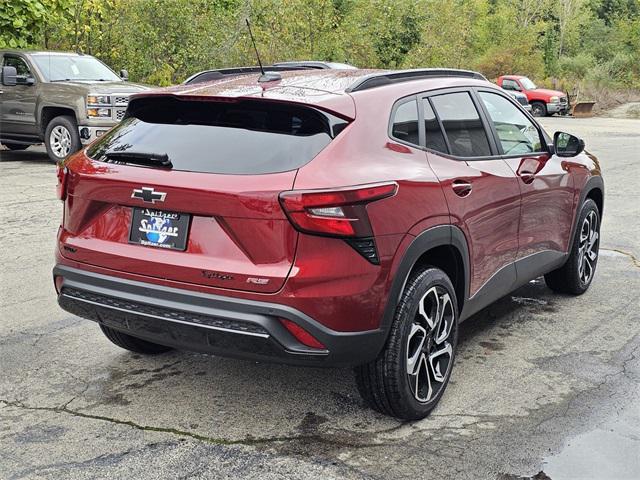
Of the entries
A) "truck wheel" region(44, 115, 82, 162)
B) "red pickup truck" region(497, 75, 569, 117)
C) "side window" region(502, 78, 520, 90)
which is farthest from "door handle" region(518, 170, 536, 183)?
"side window" region(502, 78, 520, 90)

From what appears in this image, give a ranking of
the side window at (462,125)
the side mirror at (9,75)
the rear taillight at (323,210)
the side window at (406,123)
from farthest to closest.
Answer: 1. the side mirror at (9,75)
2. the side window at (462,125)
3. the side window at (406,123)
4. the rear taillight at (323,210)

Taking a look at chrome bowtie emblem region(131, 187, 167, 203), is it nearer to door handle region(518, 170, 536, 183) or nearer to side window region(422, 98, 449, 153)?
side window region(422, 98, 449, 153)

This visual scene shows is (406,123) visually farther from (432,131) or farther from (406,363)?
(406,363)

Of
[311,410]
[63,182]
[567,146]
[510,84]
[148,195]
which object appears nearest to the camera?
[148,195]

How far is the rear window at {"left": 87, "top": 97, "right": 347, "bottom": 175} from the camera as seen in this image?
3629 millimetres

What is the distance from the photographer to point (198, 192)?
357cm

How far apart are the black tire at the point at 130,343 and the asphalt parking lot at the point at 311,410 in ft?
0.19

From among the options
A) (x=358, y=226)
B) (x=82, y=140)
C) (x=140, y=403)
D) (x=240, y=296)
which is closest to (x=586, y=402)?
(x=358, y=226)

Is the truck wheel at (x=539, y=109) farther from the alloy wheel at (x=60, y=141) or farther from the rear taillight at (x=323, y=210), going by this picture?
the rear taillight at (x=323, y=210)

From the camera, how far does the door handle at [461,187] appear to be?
4238 millimetres

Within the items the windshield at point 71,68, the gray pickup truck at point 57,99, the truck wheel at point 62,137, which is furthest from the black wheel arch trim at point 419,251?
the windshield at point 71,68

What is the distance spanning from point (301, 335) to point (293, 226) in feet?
1.56

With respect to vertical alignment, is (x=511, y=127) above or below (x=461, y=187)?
above

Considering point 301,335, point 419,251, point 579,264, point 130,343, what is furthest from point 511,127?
point 130,343
